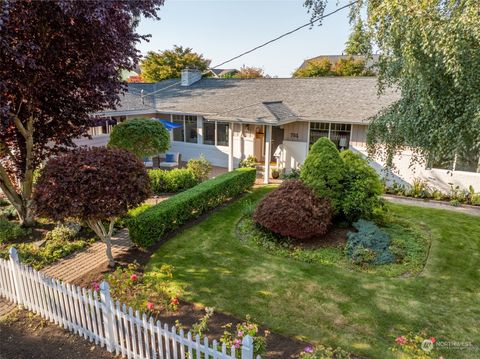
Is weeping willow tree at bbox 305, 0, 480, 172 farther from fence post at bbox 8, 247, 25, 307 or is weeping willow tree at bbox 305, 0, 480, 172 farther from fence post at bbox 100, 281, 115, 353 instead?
fence post at bbox 8, 247, 25, 307

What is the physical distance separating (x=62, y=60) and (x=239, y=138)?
1073 cm

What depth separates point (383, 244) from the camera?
845 cm

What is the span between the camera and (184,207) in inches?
388

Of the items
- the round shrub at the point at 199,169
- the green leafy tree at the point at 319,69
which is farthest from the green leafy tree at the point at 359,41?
the green leafy tree at the point at 319,69

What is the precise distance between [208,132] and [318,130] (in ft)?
19.9

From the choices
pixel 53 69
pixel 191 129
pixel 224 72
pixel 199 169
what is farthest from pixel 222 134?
pixel 224 72

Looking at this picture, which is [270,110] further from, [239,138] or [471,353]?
[471,353]

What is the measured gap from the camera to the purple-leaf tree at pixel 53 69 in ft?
21.6

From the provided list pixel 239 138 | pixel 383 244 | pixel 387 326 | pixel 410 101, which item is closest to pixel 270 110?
pixel 239 138

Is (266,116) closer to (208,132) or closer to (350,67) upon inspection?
(208,132)

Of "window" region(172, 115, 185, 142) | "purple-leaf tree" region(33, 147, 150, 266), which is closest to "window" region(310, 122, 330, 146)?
"window" region(172, 115, 185, 142)

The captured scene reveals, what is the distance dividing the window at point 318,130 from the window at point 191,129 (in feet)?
21.8

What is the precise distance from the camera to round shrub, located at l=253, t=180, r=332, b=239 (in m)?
8.64

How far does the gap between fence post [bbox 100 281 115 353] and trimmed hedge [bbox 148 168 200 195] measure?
331 inches
